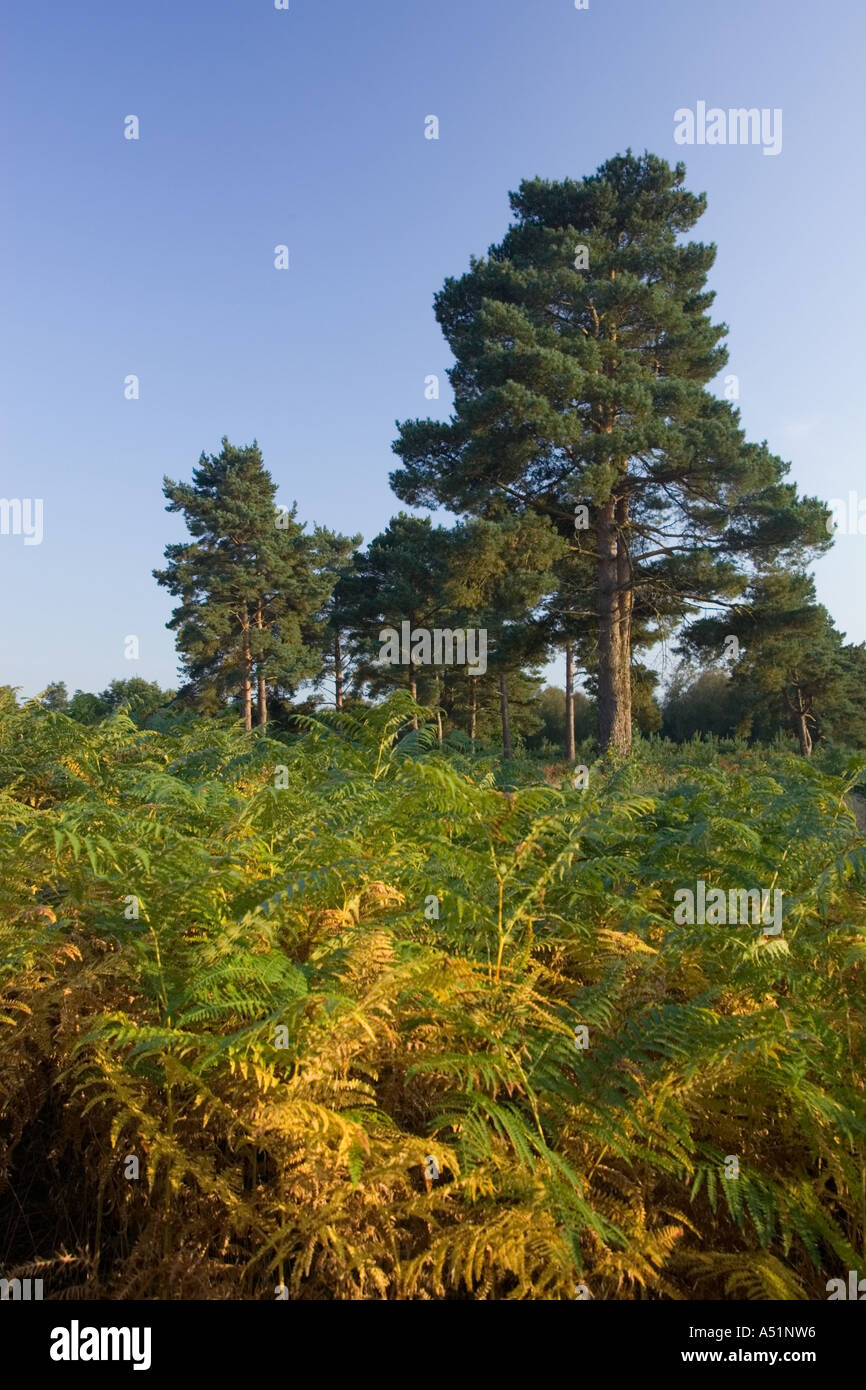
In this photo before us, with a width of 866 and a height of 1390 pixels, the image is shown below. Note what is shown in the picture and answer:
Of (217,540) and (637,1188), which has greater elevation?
(217,540)

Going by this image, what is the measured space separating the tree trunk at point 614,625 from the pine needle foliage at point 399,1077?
55.5 ft

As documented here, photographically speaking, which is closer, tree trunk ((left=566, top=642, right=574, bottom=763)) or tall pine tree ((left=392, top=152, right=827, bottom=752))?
tall pine tree ((left=392, top=152, right=827, bottom=752))

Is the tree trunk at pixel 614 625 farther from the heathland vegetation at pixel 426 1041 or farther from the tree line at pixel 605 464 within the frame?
the heathland vegetation at pixel 426 1041

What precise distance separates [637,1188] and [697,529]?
19.8 meters

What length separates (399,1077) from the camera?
2588 millimetres

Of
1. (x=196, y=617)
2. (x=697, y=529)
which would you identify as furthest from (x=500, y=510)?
(x=196, y=617)

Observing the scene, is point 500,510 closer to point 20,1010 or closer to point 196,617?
point 20,1010

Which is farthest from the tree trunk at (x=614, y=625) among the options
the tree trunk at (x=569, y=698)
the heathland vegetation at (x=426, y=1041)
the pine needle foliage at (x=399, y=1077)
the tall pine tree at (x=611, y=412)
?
the pine needle foliage at (x=399, y=1077)

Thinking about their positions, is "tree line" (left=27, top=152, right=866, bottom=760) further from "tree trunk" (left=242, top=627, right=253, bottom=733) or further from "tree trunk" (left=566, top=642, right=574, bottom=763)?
"tree trunk" (left=242, top=627, right=253, bottom=733)

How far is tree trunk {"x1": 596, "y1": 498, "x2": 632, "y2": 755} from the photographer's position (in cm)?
2006

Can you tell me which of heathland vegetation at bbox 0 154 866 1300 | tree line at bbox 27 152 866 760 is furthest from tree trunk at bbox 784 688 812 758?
heathland vegetation at bbox 0 154 866 1300

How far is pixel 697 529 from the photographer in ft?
67.1

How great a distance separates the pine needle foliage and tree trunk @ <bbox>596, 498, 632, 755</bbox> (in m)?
16.9
